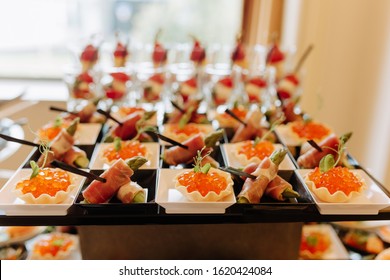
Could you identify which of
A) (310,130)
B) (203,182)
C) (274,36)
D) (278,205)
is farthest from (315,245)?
(274,36)

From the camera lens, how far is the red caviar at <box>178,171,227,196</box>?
3.87ft

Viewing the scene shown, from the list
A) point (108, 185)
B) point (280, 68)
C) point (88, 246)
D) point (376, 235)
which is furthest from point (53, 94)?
point (376, 235)

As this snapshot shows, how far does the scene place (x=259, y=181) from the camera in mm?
1232

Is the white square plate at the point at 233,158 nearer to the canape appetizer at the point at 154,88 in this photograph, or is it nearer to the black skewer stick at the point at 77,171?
the black skewer stick at the point at 77,171

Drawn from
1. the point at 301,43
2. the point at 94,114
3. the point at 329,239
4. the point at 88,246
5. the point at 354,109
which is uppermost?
the point at 301,43

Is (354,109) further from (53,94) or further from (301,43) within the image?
(53,94)

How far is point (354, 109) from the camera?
2.60 meters

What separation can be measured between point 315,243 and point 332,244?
0.09 metres

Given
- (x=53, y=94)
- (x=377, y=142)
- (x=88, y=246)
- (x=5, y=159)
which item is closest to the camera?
(x=88, y=246)

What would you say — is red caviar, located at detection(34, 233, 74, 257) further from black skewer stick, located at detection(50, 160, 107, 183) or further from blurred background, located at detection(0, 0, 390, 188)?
blurred background, located at detection(0, 0, 390, 188)

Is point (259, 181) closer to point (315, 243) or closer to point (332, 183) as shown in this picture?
point (332, 183)

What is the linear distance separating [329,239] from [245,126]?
2.13 feet

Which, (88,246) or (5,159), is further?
(5,159)

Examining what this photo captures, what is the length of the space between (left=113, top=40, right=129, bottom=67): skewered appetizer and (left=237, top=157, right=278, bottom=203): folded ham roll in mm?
1306
